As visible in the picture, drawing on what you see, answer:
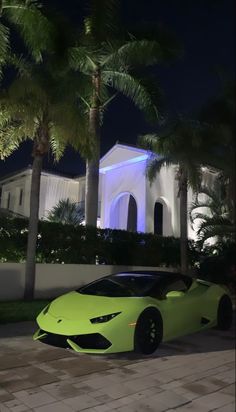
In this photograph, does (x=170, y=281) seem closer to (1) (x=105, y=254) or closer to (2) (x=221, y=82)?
(2) (x=221, y=82)

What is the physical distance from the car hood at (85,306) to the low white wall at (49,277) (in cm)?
459

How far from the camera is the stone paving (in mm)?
3670

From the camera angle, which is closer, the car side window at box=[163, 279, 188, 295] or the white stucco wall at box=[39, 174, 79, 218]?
the car side window at box=[163, 279, 188, 295]

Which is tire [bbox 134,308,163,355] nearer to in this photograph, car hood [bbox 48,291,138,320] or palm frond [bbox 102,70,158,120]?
car hood [bbox 48,291,138,320]

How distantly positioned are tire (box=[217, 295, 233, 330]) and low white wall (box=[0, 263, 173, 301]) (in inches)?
211

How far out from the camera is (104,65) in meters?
12.8

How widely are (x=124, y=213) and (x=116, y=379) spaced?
1822 centimetres

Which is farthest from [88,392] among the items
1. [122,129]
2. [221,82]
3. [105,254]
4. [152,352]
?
[105,254]

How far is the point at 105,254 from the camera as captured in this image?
13016mm

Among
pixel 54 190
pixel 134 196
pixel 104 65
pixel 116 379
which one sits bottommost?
pixel 116 379

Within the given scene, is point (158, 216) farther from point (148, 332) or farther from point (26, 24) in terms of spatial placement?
point (148, 332)

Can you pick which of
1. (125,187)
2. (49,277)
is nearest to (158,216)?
(125,187)

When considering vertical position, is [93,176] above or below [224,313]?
above

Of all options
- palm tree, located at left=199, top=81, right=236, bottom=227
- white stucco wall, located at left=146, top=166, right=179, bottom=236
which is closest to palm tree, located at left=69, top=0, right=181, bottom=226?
white stucco wall, located at left=146, top=166, right=179, bottom=236
